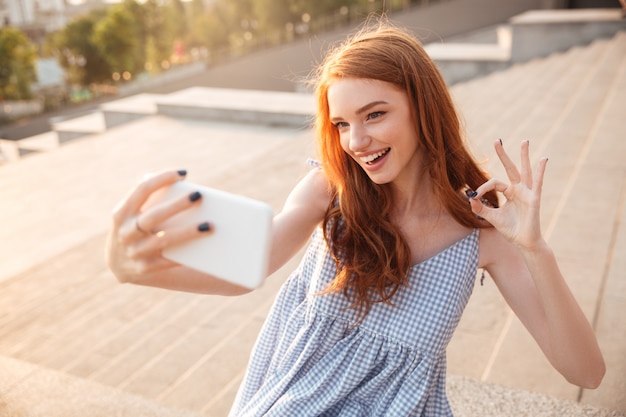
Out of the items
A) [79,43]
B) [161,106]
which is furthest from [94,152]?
[79,43]

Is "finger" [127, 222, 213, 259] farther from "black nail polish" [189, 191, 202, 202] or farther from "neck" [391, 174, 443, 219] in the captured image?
"neck" [391, 174, 443, 219]

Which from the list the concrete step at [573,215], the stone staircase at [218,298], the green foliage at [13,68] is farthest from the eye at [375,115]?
the green foliage at [13,68]

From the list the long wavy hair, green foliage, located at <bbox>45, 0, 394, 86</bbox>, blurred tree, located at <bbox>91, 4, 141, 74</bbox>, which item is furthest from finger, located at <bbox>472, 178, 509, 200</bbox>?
blurred tree, located at <bbox>91, 4, 141, 74</bbox>

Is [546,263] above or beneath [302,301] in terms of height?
above

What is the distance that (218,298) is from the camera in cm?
401

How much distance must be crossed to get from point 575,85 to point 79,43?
148 feet

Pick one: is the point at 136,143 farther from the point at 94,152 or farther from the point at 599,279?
the point at 599,279

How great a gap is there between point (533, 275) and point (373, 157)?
515mm

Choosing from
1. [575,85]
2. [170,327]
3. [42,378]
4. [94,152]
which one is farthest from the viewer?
[94,152]

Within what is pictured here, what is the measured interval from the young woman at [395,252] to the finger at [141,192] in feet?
1.21

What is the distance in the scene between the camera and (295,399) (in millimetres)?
1680

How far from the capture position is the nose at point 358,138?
63.4 inches

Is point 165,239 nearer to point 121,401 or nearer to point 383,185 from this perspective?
point 383,185

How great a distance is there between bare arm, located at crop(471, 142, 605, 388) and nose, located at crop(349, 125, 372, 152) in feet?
1.05
